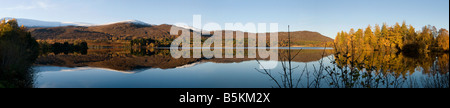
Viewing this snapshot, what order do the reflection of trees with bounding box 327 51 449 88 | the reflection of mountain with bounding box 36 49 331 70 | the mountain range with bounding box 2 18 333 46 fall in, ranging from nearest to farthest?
the reflection of trees with bounding box 327 51 449 88 < the reflection of mountain with bounding box 36 49 331 70 < the mountain range with bounding box 2 18 333 46

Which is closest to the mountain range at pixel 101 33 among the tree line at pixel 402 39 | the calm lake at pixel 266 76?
the tree line at pixel 402 39

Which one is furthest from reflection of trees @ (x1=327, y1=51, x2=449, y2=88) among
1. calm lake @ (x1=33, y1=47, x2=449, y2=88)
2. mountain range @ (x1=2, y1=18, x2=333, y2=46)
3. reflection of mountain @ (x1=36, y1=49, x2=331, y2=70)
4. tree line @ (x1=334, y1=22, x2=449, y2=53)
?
mountain range @ (x1=2, y1=18, x2=333, y2=46)

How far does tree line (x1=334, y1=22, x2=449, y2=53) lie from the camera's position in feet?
144

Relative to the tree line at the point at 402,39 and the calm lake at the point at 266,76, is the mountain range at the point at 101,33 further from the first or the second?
the calm lake at the point at 266,76

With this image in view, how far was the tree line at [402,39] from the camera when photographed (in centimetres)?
4403

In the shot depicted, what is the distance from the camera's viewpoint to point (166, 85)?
11.2m

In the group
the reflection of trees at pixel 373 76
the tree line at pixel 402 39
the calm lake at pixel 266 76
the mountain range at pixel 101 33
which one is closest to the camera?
the reflection of trees at pixel 373 76

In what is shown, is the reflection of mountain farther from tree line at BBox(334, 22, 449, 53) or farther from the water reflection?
tree line at BBox(334, 22, 449, 53)

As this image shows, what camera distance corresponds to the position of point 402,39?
162ft
